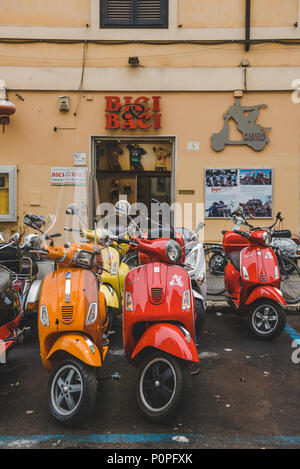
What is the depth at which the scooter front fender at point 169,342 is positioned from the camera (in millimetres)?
3133

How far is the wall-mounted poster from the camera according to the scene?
9.23 meters

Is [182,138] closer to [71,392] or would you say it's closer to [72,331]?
[72,331]

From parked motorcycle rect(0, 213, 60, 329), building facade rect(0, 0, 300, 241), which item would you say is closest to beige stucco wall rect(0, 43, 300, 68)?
building facade rect(0, 0, 300, 241)

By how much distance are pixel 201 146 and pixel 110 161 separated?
215 centimetres

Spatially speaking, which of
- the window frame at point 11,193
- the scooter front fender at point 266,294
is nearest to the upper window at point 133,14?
the window frame at point 11,193

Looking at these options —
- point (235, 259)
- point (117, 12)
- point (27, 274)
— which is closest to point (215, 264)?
point (235, 259)

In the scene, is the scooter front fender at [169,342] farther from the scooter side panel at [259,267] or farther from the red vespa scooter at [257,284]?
the scooter side panel at [259,267]

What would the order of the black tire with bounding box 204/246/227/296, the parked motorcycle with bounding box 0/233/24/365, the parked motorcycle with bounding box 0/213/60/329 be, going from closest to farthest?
the parked motorcycle with bounding box 0/233/24/365 < the parked motorcycle with bounding box 0/213/60/329 < the black tire with bounding box 204/246/227/296

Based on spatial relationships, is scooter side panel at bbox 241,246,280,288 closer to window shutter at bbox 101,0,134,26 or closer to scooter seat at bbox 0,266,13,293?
scooter seat at bbox 0,266,13,293

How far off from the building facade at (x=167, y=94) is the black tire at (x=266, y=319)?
424 cm

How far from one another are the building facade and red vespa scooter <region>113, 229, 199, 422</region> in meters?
5.74

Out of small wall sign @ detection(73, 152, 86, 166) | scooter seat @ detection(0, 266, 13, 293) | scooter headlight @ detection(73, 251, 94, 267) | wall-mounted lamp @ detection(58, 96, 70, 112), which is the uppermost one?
wall-mounted lamp @ detection(58, 96, 70, 112)

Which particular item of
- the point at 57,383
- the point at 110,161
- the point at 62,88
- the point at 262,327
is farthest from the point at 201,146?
the point at 57,383

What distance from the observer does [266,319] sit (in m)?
5.12
